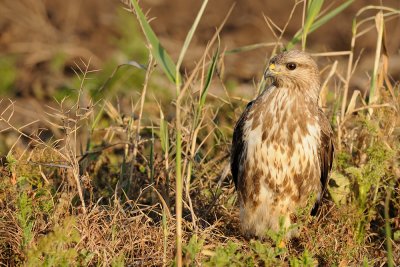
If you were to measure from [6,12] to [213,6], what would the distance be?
2507 millimetres

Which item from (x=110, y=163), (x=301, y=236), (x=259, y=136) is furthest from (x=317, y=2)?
(x=110, y=163)

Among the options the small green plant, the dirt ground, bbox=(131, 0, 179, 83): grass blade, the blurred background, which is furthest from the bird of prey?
the dirt ground

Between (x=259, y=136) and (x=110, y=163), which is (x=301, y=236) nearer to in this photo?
(x=259, y=136)

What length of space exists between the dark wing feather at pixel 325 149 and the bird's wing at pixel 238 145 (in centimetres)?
46

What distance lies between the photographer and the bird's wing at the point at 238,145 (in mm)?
5676

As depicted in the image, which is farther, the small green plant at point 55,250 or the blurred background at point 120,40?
the blurred background at point 120,40

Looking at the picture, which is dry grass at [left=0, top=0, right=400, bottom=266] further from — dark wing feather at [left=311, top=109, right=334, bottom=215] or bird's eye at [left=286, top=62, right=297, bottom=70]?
bird's eye at [left=286, top=62, right=297, bottom=70]

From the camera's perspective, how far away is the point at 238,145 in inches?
226

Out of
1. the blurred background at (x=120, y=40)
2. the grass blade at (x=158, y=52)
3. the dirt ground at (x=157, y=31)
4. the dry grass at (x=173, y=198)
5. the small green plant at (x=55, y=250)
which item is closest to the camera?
the small green plant at (x=55, y=250)

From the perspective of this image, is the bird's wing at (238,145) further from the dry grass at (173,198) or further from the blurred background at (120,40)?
the blurred background at (120,40)

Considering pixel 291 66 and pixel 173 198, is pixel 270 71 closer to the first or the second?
pixel 291 66

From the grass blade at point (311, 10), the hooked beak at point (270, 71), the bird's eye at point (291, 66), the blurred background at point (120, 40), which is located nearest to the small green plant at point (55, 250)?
the hooked beak at point (270, 71)

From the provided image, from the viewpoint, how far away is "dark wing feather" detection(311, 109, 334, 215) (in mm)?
5676

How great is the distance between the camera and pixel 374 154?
567 centimetres
